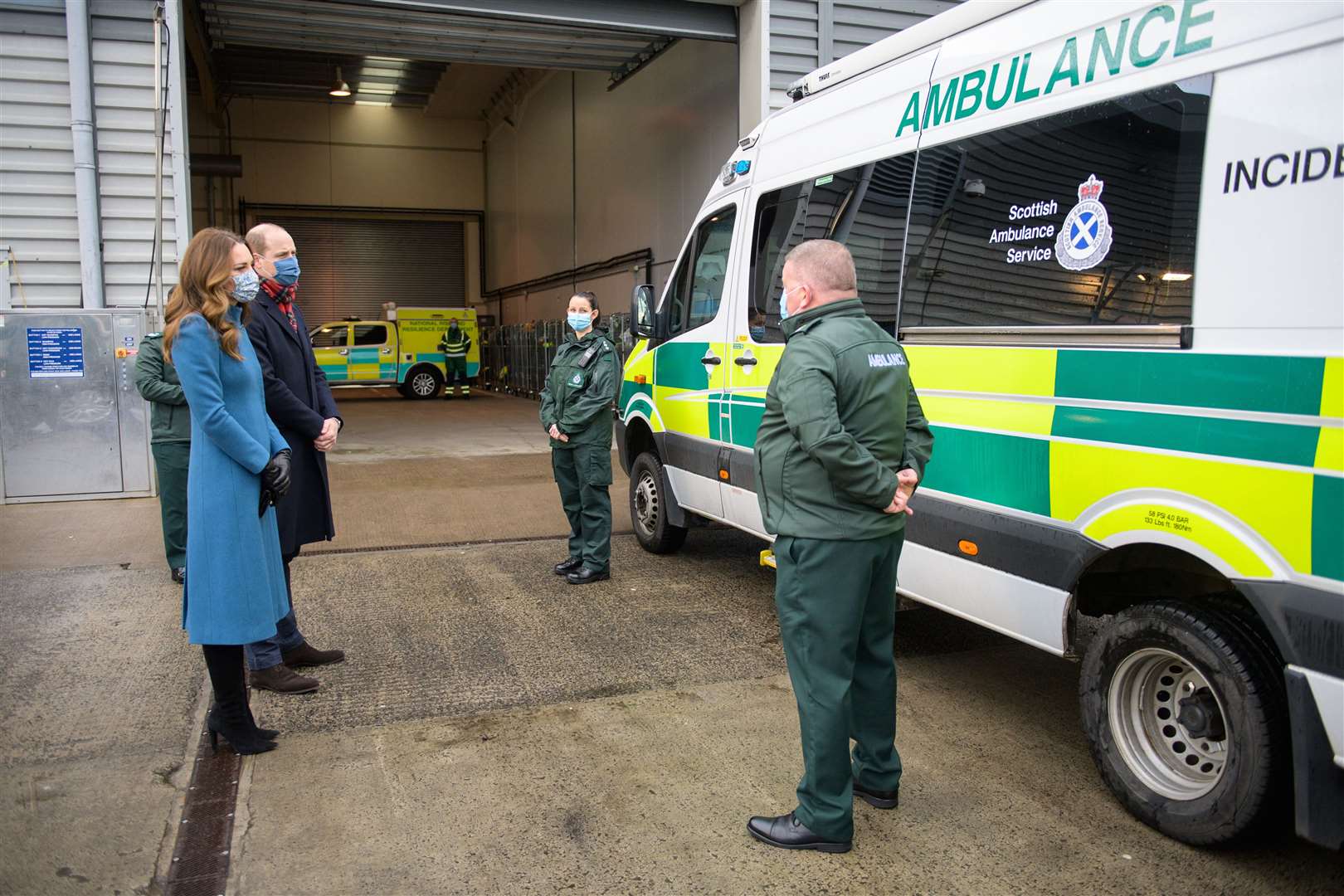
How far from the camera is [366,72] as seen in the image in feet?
86.8

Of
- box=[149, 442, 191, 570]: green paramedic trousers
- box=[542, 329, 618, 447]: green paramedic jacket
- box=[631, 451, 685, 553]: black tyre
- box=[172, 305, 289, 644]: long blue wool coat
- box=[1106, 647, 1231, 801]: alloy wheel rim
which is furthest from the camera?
box=[631, 451, 685, 553]: black tyre

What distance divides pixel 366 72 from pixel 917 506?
85.3 feet

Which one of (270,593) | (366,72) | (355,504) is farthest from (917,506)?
(366,72)

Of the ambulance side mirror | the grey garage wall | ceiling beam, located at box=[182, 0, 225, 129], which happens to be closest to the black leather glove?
the ambulance side mirror

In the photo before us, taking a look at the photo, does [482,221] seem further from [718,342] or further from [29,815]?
[29,815]

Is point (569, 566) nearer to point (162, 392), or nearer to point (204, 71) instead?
point (162, 392)

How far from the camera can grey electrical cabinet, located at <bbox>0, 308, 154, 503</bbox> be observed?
8688 mm

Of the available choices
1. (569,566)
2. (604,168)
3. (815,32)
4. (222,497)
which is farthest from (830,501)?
(604,168)

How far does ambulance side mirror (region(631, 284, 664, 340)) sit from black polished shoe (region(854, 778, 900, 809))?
12.6 ft

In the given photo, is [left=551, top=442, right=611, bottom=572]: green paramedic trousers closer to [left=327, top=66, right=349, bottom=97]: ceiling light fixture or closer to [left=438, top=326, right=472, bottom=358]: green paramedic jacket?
[left=438, top=326, right=472, bottom=358]: green paramedic jacket

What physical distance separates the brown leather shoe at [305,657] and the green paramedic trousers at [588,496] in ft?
6.10

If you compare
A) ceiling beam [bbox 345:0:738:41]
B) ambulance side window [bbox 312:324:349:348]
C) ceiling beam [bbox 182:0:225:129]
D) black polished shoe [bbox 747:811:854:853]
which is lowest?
black polished shoe [bbox 747:811:854:853]

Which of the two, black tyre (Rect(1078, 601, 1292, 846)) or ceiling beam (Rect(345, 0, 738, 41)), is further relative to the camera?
ceiling beam (Rect(345, 0, 738, 41))

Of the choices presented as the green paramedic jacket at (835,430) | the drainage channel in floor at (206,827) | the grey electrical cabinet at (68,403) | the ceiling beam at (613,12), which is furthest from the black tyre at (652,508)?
the ceiling beam at (613,12)
